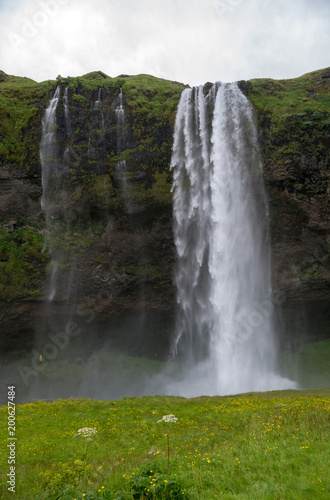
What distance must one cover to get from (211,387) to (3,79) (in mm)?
50049

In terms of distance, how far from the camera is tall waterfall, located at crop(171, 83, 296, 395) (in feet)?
101

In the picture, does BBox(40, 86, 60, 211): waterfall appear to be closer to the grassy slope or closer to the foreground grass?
the grassy slope

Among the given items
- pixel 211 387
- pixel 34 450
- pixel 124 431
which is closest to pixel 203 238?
pixel 211 387

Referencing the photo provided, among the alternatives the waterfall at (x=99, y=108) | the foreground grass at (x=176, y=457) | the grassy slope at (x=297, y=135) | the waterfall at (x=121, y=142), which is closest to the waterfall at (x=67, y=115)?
the waterfall at (x=99, y=108)

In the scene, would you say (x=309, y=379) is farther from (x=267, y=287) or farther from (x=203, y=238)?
(x=203, y=238)

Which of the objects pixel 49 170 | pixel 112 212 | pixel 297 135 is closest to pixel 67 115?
pixel 49 170

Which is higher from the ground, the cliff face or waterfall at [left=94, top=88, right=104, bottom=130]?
waterfall at [left=94, top=88, right=104, bottom=130]

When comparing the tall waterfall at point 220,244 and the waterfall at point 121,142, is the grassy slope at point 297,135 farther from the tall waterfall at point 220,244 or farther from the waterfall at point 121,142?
the waterfall at point 121,142

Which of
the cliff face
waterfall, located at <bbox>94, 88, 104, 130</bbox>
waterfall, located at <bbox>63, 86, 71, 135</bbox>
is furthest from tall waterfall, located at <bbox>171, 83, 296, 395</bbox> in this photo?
waterfall, located at <bbox>63, 86, 71, 135</bbox>

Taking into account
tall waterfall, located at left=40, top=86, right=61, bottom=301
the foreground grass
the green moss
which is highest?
tall waterfall, located at left=40, top=86, right=61, bottom=301

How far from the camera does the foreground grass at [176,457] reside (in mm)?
5496

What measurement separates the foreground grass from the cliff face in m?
19.0

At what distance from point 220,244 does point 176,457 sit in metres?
25.3

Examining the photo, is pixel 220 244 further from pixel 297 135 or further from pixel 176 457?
pixel 176 457
